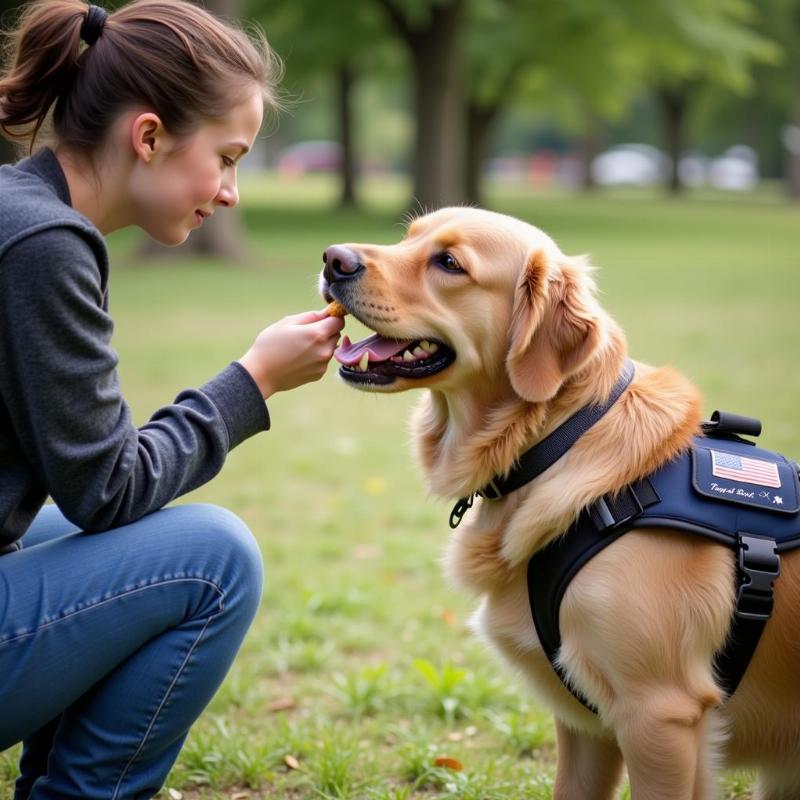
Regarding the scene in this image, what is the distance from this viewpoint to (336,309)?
3059 mm

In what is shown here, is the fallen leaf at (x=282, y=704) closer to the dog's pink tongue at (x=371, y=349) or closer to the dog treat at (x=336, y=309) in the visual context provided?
the dog's pink tongue at (x=371, y=349)

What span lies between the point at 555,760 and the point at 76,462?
2052mm

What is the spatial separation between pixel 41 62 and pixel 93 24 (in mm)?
164

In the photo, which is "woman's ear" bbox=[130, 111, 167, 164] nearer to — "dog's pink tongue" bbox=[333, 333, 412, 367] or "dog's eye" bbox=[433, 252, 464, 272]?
"dog's pink tongue" bbox=[333, 333, 412, 367]

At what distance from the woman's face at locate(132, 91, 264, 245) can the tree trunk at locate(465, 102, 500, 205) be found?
29.1 metres

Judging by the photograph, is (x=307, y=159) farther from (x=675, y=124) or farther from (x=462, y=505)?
(x=462, y=505)

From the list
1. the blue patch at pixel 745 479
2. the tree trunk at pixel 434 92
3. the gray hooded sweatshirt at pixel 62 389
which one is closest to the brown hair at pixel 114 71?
the gray hooded sweatshirt at pixel 62 389

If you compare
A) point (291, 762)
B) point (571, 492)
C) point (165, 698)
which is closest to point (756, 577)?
point (571, 492)

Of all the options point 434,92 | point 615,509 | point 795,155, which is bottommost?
point 795,155

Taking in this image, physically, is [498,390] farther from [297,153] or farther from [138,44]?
[297,153]

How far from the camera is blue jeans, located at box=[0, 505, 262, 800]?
7.95ft

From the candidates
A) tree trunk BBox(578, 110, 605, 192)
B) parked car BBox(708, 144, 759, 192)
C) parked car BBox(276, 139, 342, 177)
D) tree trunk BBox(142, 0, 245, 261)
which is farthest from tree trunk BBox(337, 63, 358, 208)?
parked car BBox(276, 139, 342, 177)

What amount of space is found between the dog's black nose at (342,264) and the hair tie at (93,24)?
0.86m

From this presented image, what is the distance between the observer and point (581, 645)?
2.62 m
